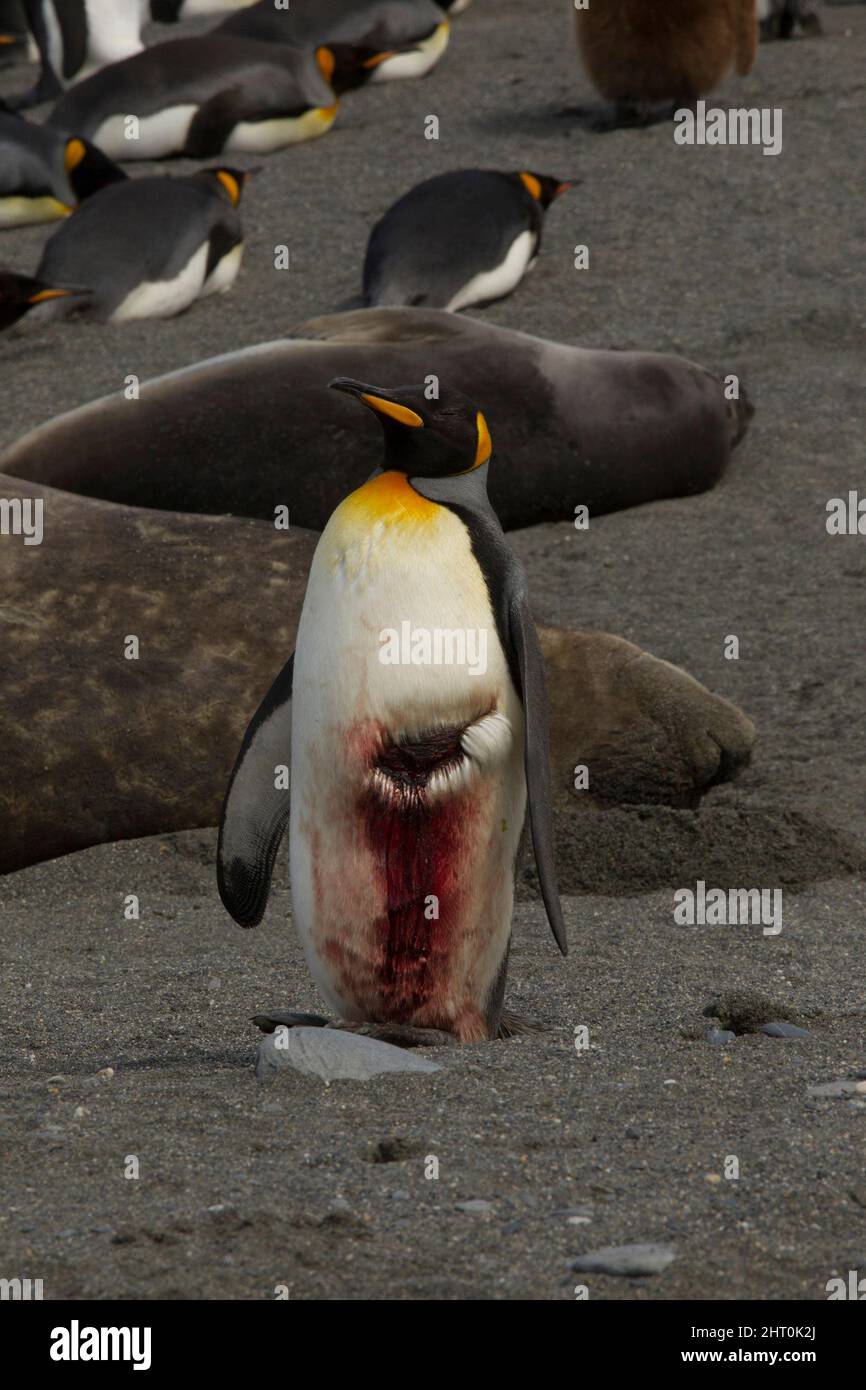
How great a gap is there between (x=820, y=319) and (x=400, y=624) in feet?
16.5

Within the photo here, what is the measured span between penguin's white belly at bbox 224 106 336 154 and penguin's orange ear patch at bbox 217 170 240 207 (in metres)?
1.51

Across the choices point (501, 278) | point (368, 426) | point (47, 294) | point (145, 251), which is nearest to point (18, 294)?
point (47, 294)

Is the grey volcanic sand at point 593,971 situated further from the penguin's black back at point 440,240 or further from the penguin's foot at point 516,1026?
the penguin's black back at point 440,240

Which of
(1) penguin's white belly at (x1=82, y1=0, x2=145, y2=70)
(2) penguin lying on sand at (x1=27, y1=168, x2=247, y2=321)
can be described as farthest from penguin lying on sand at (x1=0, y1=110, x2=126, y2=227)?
(1) penguin's white belly at (x1=82, y1=0, x2=145, y2=70)

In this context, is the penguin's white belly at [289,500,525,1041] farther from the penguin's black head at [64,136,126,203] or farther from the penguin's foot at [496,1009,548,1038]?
the penguin's black head at [64,136,126,203]

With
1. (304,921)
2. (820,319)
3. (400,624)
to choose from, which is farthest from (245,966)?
(820,319)

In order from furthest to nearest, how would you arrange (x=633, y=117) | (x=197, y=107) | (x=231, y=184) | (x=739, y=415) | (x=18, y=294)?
(x=197, y=107) < (x=633, y=117) < (x=231, y=184) < (x=18, y=294) < (x=739, y=415)

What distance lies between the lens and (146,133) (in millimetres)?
10367

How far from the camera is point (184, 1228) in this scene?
7.27 ft

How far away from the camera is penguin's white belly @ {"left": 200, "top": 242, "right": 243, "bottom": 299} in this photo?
8391mm

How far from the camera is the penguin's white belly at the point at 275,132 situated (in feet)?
34.3

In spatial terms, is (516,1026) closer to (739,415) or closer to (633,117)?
(739,415)

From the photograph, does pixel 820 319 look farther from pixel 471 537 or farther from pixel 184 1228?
pixel 184 1228

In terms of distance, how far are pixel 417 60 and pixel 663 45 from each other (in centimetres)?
236
